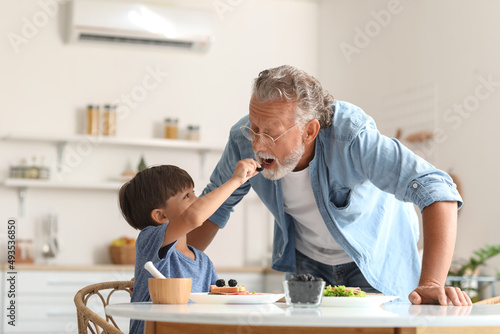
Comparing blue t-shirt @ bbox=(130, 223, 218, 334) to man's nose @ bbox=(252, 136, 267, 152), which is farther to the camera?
man's nose @ bbox=(252, 136, 267, 152)

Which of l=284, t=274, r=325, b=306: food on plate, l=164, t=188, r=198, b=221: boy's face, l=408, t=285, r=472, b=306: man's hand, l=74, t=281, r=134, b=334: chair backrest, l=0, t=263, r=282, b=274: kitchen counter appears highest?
l=164, t=188, r=198, b=221: boy's face

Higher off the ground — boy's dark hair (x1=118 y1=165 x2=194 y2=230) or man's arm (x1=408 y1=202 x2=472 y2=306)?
boy's dark hair (x1=118 y1=165 x2=194 y2=230)

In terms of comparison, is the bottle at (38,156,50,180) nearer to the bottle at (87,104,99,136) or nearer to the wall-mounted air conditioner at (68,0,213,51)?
the bottle at (87,104,99,136)

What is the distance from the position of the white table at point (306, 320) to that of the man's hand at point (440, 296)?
0.15 m

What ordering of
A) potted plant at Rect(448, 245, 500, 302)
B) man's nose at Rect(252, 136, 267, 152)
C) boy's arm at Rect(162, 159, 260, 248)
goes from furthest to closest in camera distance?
potted plant at Rect(448, 245, 500, 302) → man's nose at Rect(252, 136, 267, 152) → boy's arm at Rect(162, 159, 260, 248)

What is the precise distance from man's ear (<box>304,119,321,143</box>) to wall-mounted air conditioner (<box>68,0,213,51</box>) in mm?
3177

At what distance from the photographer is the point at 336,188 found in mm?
1842

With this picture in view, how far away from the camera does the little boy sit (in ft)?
4.88

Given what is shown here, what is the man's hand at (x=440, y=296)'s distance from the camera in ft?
4.36

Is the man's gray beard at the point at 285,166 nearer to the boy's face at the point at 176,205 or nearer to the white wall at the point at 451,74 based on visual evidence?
the boy's face at the point at 176,205

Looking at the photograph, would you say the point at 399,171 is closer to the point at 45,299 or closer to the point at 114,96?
the point at 45,299

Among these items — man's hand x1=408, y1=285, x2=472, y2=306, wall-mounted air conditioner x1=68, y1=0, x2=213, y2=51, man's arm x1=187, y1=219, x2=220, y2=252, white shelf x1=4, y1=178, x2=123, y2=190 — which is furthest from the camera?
wall-mounted air conditioner x1=68, y1=0, x2=213, y2=51

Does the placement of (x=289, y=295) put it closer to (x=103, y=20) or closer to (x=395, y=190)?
(x=395, y=190)

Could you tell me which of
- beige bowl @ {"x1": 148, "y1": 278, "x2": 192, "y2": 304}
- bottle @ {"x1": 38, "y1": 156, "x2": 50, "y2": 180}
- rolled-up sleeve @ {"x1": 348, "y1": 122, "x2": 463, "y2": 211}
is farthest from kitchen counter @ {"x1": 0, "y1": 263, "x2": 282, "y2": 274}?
beige bowl @ {"x1": 148, "y1": 278, "x2": 192, "y2": 304}
